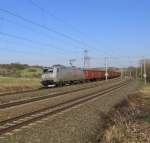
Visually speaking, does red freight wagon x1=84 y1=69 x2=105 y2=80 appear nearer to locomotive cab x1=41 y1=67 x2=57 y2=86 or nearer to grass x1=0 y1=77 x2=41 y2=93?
grass x1=0 y1=77 x2=41 y2=93

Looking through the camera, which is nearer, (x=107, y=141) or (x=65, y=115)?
(x=107, y=141)


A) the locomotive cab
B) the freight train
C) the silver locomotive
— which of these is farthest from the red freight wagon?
the locomotive cab

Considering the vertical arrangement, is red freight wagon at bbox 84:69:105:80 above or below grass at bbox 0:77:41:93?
above

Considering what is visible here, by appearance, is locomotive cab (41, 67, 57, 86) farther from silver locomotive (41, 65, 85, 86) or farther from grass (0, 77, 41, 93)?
grass (0, 77, 41, 93)

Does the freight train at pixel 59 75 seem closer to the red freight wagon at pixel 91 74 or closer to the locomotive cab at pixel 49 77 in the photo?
the locomotive cab at pixel 49 77

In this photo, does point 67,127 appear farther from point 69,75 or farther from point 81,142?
point 69,75

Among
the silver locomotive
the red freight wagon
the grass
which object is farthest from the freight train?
the red freight wagon

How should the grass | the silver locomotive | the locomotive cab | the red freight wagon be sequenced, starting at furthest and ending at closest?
the red freight wagon < the silver locomotive < the locomotive cab < the grass

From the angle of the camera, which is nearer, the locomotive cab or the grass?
the grass

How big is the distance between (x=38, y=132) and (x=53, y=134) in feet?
1.85

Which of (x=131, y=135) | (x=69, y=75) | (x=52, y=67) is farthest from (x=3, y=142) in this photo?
(x=69, y=75)

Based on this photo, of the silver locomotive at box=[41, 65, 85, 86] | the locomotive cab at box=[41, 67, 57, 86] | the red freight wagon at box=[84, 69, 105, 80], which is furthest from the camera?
the red freight wagon at box=[84, 69, 105, 80]

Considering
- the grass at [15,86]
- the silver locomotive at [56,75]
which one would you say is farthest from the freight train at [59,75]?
the grass at [15,86]

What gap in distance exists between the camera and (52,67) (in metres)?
52.0
